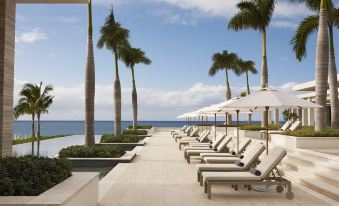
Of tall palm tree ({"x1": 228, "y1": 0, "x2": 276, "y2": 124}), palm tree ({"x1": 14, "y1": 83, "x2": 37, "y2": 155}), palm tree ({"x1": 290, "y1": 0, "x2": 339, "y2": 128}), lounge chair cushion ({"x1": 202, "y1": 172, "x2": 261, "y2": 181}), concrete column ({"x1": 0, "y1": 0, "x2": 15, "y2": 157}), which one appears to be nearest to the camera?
concrete column ({"x1": 0, "y1": 0, "x2": 15, "y2": 157})

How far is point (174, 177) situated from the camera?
1131 centimetres

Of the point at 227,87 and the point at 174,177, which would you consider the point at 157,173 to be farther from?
the point at 227,87

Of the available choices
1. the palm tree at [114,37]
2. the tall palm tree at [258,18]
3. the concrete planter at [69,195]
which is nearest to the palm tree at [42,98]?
the palm tree at [114,37]

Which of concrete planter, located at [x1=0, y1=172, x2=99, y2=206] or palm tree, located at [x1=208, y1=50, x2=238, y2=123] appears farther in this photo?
palm tree, located at [x1=208, y1=50, x2=238, y2=123]

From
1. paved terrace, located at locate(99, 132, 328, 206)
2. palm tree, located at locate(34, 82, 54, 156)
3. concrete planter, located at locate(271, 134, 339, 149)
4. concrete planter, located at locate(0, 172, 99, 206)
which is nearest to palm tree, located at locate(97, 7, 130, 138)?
palm tree, located at locate(34, 82, 54, 156)

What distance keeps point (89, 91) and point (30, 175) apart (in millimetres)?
11393

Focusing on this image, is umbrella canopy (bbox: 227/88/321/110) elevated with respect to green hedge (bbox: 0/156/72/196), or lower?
elevated

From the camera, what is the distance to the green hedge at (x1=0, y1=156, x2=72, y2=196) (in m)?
5.82

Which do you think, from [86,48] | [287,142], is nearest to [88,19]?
[86,48]

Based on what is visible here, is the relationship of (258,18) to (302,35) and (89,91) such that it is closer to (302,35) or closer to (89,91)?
(302,35)

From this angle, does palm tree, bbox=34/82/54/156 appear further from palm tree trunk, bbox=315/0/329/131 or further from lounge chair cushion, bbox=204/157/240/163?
lounge chair cushion, bbox=204/157/240/163

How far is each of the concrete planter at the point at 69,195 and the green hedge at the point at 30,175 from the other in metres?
0.17

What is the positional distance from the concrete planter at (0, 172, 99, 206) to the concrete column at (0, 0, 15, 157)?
1488 mm

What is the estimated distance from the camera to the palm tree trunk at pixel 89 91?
17312mm
